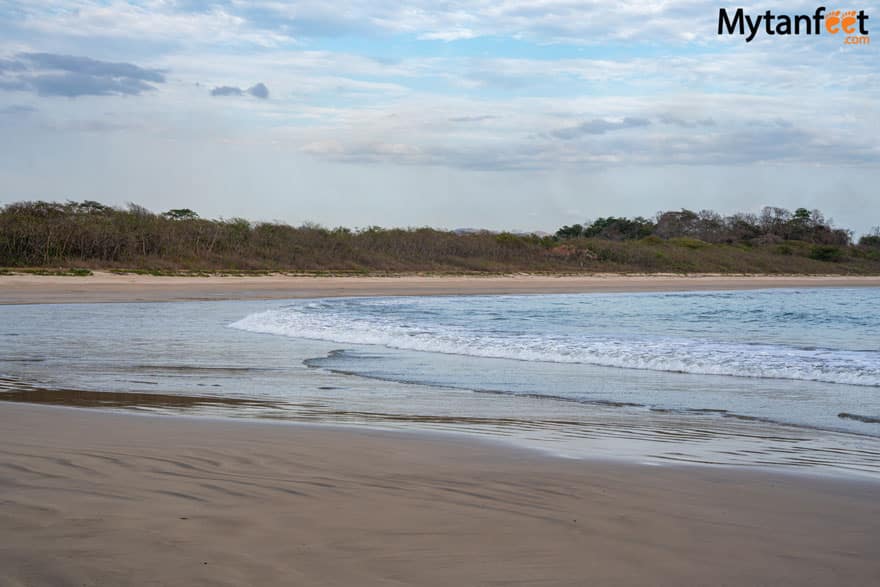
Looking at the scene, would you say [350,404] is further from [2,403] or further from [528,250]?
[528,250]

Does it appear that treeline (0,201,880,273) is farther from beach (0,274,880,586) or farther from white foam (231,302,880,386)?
beach (0,274,880,586)

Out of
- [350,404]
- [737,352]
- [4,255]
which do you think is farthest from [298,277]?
[350,404]

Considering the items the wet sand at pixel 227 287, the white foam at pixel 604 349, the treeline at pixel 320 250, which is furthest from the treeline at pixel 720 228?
the white foam at pixel 604 349

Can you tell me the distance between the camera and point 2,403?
652 cm

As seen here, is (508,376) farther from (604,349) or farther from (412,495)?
(412,495)

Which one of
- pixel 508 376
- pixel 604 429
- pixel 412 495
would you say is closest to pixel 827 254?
pixel 508 376

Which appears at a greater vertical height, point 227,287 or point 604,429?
point 227,287

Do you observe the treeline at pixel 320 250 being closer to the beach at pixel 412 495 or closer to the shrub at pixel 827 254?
the shrub at pixel 827 254

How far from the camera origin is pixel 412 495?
378cm

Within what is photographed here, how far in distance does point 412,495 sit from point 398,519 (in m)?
0.42

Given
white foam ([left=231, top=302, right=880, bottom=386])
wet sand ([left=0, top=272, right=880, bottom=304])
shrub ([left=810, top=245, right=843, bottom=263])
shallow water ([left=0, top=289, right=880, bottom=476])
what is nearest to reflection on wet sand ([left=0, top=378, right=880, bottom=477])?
shallow water ([left=0, top=289, right=880, bottom=476])

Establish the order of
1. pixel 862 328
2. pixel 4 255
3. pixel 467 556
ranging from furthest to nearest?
pixel 4 255 → pixel 862 328 → pixel 467 556

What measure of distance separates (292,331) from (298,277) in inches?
990

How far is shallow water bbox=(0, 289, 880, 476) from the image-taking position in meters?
5.90
